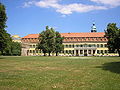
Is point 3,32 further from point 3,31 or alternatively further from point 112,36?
point 112,36

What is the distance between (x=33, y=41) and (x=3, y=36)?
6444 centimetres

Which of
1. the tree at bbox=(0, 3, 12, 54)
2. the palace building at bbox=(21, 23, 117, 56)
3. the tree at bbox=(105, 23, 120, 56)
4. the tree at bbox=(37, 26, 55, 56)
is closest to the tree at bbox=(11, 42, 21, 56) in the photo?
the palace building at bbox=(21, 23, 117, 56)

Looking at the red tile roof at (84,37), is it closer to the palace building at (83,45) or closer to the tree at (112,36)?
the palace building at (83,45)

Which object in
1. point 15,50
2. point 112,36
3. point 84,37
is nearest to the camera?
point 112,36

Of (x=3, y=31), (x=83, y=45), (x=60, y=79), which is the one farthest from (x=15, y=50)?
(x=60, y=79)

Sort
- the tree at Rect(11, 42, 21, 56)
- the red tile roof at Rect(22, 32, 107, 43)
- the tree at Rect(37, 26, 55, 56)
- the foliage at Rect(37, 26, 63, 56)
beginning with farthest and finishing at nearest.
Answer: the red tile roof at Rect(22, 32, 107, 43) → the tree at Rect(11, 42, 21, 56) → the foliage at Rect(37, 26, 63, 56) → the tree at Rect(37, 26, 55, 56)

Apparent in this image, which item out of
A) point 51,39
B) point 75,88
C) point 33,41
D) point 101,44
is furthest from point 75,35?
point 75,88

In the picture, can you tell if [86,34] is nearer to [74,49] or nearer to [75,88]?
[74,49]

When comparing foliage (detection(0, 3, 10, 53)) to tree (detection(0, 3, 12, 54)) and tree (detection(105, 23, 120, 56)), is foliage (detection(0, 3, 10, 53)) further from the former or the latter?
tree (detection(105, 23, 120, 56))

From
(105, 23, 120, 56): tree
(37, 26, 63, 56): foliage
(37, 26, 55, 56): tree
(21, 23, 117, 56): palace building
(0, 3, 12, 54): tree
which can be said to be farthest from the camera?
(21, 23, 117, 56): palace building

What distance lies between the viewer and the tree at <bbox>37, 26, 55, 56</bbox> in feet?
227

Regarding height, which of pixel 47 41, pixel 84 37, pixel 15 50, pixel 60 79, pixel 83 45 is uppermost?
pixel 84 37

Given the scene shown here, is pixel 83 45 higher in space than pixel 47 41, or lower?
lower

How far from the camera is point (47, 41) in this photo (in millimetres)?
69750
